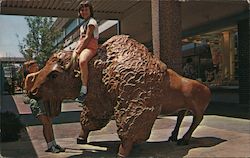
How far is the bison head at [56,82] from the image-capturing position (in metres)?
5.97

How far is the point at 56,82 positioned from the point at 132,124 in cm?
152

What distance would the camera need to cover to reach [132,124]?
220 inches

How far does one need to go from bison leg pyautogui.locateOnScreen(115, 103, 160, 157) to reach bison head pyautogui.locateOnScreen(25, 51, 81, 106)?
3.37ft

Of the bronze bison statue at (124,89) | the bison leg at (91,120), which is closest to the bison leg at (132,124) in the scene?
the bronze bison statue at (124,89)

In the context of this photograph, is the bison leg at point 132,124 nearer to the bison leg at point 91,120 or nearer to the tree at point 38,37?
the bison leg at point 91,120

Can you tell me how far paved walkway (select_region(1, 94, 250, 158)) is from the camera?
19.8ft

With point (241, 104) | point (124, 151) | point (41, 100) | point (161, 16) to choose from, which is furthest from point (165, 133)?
point (241, 104)

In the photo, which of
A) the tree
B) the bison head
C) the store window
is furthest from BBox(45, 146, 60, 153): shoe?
the tree

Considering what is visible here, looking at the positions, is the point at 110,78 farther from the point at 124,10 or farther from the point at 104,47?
the point at 124,10

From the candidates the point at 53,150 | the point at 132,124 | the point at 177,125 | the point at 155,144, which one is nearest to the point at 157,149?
the point at 155,144

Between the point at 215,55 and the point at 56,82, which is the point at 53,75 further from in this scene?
the point at 215,55

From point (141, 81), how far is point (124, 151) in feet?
3.84

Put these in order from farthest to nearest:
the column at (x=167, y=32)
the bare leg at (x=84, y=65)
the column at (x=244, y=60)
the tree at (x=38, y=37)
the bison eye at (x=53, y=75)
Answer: the tree at (x=38, y=37) → the column at (x=244, y=60) → the column at (x=167, y=32) → the bison eye at (x=53, y=75) → the bare leg at (x=84, y=65)

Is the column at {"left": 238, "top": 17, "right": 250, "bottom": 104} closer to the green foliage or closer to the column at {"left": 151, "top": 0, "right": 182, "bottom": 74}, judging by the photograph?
the column at {"left": 151, "top": 0, "right": 182, "bottom": 74}
